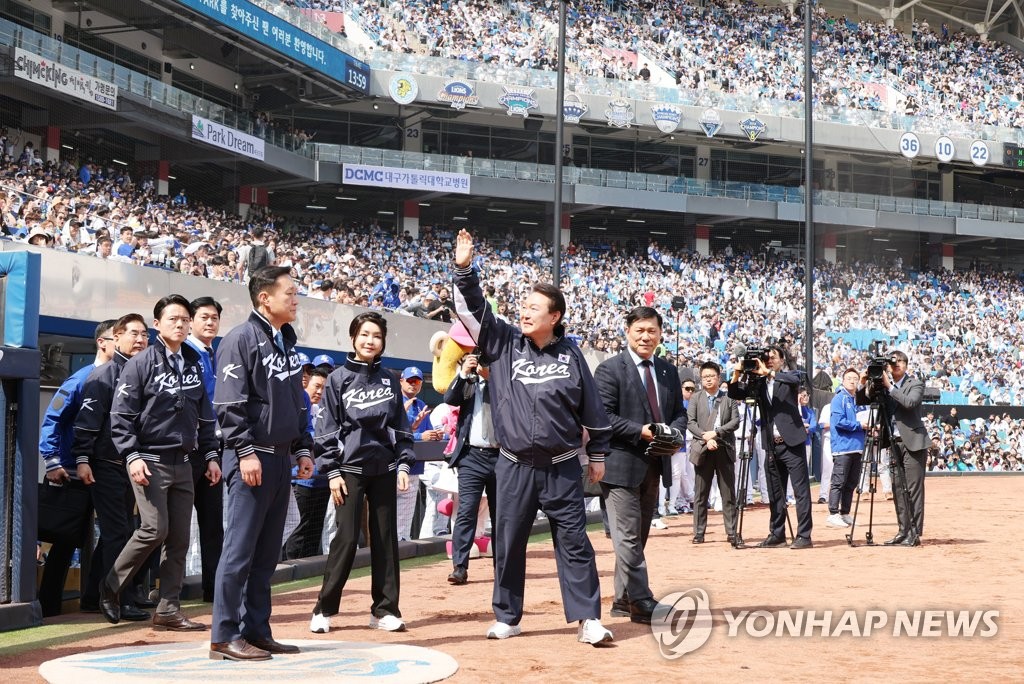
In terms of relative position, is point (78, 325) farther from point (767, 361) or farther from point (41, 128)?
point (41, 128)

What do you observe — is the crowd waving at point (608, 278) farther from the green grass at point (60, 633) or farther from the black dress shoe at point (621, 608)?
the black dress shoe at point (621, 608)

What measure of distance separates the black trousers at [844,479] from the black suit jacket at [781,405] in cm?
266

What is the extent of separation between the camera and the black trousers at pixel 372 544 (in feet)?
23.3

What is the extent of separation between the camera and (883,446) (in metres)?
12.1

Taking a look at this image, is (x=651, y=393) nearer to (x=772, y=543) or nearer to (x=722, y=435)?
(x=772, y=543)

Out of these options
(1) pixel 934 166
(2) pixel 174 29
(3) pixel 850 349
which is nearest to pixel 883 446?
(3) pixel 850 349

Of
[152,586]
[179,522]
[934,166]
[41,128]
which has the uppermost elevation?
[934,166]

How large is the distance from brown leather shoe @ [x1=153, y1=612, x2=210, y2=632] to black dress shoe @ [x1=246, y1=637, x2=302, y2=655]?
3.87 feet

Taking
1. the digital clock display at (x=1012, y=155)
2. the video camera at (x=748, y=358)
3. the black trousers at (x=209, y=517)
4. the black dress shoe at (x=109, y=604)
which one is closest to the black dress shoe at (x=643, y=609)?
the black trousers at (x=209, y=517)

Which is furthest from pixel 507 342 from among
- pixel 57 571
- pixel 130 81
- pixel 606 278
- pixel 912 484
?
pixel 606 278

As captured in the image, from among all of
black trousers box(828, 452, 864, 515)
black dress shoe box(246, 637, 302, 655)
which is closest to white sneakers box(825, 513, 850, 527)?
black trousers box(828, 452, 864, 515)

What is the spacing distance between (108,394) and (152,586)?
5.37 ft

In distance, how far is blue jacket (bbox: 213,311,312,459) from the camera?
609 cm

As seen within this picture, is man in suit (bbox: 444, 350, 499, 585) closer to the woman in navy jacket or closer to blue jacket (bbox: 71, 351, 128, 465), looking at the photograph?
the woman in navy jacket
